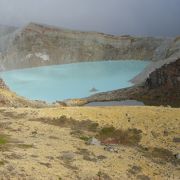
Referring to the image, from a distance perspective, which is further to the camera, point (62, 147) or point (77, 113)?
point (77, 113)

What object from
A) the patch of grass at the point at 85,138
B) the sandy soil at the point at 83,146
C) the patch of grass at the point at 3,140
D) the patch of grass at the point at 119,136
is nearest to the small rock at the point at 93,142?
the sandy soil at the point at 83,146

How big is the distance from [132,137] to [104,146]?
371 centimetres

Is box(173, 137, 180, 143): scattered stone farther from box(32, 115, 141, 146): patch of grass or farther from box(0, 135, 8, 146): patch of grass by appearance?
box(0, 135, 8, 146): patch of grass

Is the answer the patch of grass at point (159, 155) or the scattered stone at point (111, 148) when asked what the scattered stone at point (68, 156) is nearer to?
the scattered stone at point (111, 148)

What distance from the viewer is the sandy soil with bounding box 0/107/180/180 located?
31.5 metres

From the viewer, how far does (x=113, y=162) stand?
35.2m

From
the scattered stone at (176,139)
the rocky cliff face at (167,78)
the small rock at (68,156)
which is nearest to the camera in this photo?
the small rock at (68,156)

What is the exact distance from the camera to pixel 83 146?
127 ft

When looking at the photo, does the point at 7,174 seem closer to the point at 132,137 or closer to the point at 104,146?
the point at 104,146

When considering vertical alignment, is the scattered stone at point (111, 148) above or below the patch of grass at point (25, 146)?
below

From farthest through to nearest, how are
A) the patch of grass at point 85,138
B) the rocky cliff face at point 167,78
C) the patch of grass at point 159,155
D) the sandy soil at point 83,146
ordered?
the rocky cliff face at point 167,78, the patch of grass at point 85,138, the patch of grass at point 159,155, the sandy soil at point 83,146

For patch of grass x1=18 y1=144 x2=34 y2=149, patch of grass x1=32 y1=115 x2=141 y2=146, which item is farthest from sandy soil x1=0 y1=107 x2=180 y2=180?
patch of grass x1=32 y1=115 x2=141 y2=146

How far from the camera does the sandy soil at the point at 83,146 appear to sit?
31.5m

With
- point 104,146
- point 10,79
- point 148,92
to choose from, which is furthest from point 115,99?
point 104,146
